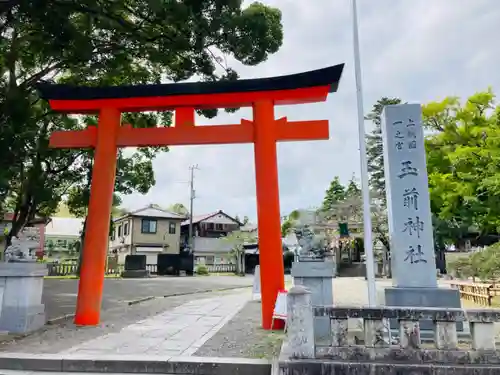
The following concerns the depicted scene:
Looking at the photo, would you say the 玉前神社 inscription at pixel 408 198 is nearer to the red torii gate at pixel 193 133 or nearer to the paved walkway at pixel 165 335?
the red torii gate at pixel 193 133

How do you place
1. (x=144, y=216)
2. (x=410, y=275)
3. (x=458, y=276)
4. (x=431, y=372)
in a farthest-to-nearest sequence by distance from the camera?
(x=144, y=216) < (x=458, y=276) < (x=410, y=275) < (x=431, y=372)

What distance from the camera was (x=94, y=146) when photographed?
846 centimetres

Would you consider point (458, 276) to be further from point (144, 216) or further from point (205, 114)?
point (144, 216)

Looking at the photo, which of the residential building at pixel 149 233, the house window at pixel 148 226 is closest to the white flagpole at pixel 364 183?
the residential building at pixel 149 233

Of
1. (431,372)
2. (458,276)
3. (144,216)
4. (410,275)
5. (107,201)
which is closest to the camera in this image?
(431,372)

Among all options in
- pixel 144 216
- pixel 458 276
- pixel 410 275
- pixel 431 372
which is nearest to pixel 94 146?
pixel 410 275

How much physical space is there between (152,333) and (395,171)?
17.7 ft

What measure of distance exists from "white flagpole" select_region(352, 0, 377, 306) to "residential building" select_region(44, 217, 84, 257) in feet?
127

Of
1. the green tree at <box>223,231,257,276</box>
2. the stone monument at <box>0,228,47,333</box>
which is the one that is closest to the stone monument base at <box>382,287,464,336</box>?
the stone monument at <box>0,228,47,333</box>

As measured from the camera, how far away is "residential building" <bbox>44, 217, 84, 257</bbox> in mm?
41812

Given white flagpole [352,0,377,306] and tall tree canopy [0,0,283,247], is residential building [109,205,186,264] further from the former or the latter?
white flagpole [352,0,377,306]

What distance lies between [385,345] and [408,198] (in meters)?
3.28

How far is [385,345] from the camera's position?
14.4 feet

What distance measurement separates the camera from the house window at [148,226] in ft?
125
